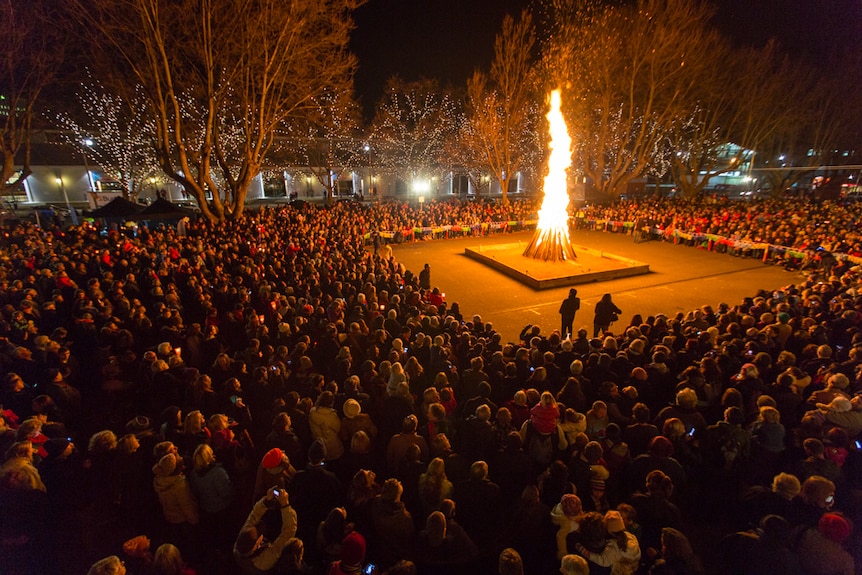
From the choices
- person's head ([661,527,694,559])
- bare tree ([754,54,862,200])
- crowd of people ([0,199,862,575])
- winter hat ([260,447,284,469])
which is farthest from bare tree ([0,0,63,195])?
bare tree ([754,54,862,200])

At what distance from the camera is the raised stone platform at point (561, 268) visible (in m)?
14.9

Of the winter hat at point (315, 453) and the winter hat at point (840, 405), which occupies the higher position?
the winter hat at point (315, 453)

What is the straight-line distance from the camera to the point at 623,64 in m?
25.5

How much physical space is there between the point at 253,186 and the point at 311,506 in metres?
44.2

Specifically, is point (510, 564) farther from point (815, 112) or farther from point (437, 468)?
point (815, 112)

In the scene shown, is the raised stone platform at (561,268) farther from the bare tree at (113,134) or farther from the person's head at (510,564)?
the bare tree at (113,134)

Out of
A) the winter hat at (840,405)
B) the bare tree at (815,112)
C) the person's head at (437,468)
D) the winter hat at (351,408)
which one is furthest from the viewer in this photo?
the bare tree at (815,112)

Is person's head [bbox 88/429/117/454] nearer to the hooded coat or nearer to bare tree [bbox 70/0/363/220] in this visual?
the hooded coat

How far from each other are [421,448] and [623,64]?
94.5 feet

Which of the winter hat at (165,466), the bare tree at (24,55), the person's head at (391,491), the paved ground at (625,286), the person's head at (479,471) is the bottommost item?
the paved ground at (625,286)

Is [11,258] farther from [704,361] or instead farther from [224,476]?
[704,361]

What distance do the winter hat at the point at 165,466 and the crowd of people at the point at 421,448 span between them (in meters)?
0.02

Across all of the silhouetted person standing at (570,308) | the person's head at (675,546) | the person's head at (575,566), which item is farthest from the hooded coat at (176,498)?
the silhouetted person standing at (570,308)

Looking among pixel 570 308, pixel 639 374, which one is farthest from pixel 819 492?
pixel 570 308
